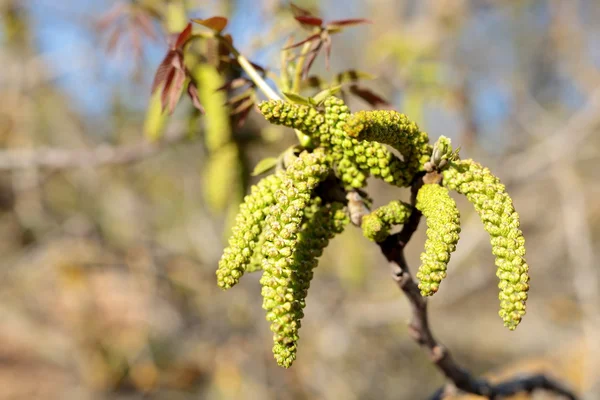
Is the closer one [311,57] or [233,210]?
[311,57]

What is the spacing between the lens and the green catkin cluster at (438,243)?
2.09ft

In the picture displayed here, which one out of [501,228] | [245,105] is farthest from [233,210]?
[501,228]

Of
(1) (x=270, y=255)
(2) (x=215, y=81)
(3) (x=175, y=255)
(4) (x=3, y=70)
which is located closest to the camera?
(1) (x=270, y=255)

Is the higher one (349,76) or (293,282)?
(349,76)

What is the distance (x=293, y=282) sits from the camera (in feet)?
2.42

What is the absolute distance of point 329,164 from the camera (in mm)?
824

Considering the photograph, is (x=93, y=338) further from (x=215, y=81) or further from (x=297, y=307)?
(x=297, y=307)

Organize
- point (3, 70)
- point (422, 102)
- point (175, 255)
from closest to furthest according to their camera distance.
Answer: point (422, 102)
point (175, 255)
point (3, 70)

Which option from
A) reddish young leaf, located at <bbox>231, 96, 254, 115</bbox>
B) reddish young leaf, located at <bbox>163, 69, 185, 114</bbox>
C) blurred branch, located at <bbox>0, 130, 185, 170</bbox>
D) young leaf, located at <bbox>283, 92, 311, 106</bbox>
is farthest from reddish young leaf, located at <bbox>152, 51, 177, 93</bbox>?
blurred branch, located at <bbox>0, 130, 185, 170</bbox>

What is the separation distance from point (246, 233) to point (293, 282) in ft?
0.34

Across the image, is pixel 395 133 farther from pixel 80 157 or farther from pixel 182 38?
pixel 80 157

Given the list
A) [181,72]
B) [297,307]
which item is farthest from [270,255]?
[181,72]

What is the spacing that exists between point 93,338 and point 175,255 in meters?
2.48

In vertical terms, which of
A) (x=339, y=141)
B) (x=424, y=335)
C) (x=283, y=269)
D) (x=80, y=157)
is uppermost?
(x=339, y=141)
